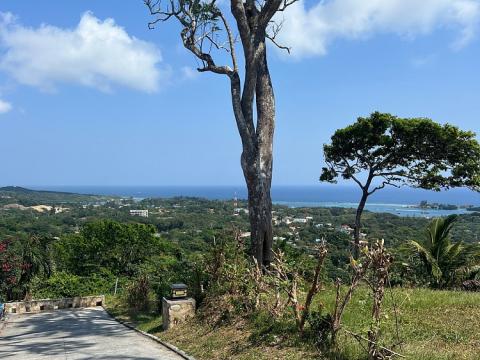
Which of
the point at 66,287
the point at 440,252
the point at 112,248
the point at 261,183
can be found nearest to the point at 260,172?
the point at 261,183

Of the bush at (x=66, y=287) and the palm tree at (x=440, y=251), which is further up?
the palm tree at (x=440, y=251)

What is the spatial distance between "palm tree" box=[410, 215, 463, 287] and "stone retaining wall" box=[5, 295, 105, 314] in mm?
9697

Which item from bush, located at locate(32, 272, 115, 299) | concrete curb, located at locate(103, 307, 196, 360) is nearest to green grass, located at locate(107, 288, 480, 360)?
concrete curb, located at locate(103, 307, 196, 360)

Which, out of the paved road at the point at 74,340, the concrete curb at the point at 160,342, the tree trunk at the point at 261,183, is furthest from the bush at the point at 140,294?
the tree trunk at the point at 261,183

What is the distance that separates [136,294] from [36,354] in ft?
17.1

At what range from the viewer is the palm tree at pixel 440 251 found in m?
12.2

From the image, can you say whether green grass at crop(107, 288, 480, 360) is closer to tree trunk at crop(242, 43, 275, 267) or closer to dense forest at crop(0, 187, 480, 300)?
dense forest at crop(0, 187, 480, 300)

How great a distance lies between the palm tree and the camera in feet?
40.2

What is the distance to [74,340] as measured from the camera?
341 inches

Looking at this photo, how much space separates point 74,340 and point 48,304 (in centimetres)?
667

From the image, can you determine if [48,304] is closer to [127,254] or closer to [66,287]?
[66,287]

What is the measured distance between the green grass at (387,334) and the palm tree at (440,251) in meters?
3.57

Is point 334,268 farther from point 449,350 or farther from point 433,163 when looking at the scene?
point 449,350

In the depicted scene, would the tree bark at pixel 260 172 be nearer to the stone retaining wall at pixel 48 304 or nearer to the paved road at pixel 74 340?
the paved road at pixel 74 340
